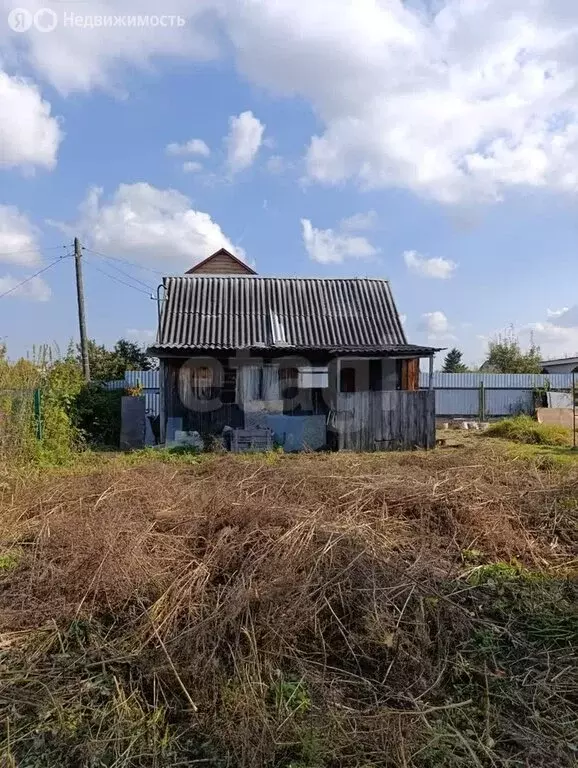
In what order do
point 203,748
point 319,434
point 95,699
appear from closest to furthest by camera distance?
1. point 203,748
2. point 95,699
3. point 319,434

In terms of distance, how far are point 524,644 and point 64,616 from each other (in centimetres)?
321

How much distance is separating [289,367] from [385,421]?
313 centimetres

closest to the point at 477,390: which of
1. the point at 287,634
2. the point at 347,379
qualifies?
the point at 347,379

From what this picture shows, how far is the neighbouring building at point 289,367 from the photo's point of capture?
1316 centimetres

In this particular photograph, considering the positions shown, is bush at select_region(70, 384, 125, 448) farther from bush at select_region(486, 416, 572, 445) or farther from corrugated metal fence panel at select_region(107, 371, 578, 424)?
bush at select_region(486, 416, 572, 445)

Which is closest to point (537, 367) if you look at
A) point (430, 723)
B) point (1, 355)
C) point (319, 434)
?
point (319, 434)

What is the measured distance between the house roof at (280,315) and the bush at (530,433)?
3.88 metres

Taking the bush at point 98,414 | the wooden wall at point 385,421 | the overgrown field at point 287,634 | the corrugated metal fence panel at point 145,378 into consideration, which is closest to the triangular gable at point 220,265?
the corrugated metal fence panel at point 145,378

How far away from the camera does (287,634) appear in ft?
11.2

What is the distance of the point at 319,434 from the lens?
1348 centimetres

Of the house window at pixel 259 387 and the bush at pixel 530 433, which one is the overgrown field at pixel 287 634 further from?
the bush at pixel 530 433

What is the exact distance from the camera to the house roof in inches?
578

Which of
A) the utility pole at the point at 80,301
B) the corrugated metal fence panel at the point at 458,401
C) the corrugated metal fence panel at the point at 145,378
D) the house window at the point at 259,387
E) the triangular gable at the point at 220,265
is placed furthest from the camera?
the triangular gable at the point at 220,265

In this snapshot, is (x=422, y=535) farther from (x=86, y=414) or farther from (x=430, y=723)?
(x=86, y=414)
